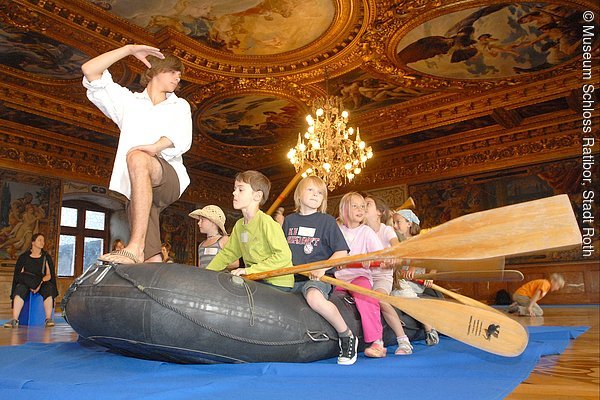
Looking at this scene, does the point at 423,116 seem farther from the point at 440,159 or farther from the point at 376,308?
the point at 376,308

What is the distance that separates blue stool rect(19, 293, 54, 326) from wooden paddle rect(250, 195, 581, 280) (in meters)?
6.20

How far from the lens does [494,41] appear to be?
800 cm

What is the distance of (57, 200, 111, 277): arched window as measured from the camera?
12758 mm

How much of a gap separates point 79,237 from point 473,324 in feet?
42.7

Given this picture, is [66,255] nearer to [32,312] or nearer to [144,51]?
[32,312]

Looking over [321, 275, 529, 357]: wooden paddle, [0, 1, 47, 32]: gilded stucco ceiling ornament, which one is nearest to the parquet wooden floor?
[321, 275, 529, 357]: wooden paddle

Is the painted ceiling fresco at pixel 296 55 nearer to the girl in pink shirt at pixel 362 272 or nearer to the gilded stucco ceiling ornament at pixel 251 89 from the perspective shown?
the gilded stucco ceiling ornament at pixel 251 89

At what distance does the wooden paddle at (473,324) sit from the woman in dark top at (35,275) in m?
5.97

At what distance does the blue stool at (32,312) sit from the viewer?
22.1 ft

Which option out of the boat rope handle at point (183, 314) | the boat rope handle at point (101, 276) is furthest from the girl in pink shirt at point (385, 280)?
the boat rope handle at point (101, 276)

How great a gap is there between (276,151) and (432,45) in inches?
257

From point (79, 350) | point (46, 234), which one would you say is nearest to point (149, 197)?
point (79, 350)

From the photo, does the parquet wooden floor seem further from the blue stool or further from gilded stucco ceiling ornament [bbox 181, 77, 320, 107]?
gilded stucco ceiling ornament [bbox 181, 77, 320, 107]

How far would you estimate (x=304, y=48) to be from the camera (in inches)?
324
